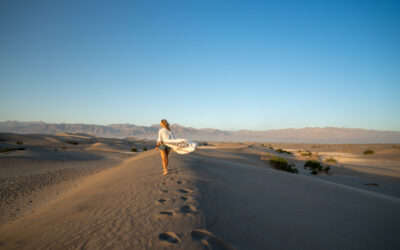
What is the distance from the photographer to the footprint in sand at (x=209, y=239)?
239 centimetres

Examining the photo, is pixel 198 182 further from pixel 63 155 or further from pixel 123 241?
pixel 63 155

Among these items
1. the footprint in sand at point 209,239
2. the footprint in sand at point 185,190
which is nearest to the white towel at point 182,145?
the footprint in sand at point 185,190

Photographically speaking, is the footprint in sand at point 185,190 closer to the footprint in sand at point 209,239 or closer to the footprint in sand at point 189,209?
the footprint in sand at point 189,209

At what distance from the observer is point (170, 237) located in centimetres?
257

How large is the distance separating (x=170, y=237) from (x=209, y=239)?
1.59 feet

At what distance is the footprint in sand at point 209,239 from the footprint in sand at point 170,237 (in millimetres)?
192

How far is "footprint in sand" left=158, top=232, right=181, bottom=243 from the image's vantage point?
249 cm

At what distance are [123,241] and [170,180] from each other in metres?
3.13

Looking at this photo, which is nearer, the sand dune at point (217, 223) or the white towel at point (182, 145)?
the sand dune at point (217, 223)

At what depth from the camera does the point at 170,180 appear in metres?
5.60

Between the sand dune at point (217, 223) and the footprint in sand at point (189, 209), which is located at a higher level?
the footprint in sand at point (189, 209)

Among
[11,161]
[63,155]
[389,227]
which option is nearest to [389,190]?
[389,227]

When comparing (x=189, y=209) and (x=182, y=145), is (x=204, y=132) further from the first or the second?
(x=189, y=209)

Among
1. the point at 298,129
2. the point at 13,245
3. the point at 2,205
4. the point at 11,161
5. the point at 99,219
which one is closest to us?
the point at 13,245
